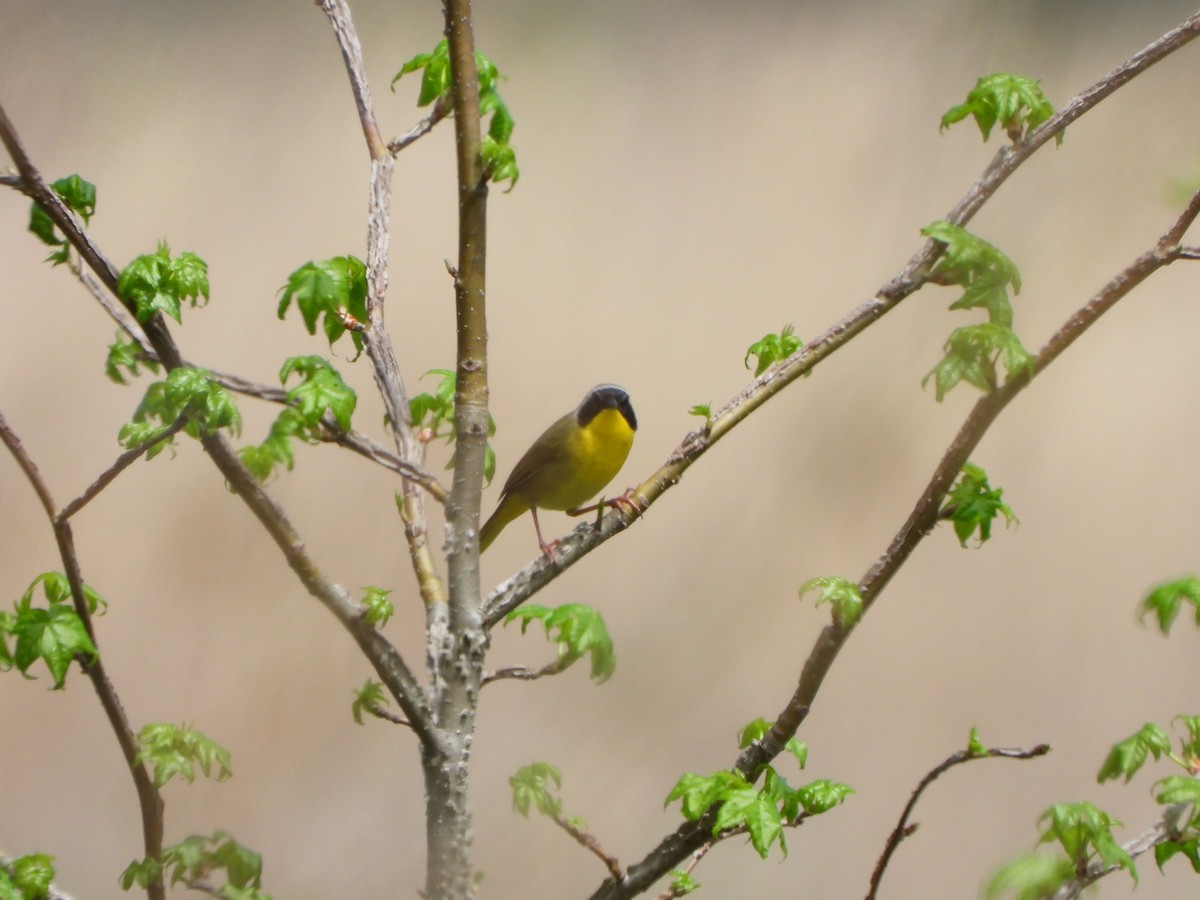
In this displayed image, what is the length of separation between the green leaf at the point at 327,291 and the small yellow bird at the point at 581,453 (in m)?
0.46

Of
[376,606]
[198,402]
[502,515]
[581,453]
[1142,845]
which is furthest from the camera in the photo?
[502,515]

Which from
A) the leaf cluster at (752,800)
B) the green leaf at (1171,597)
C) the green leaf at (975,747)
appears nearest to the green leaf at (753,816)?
the leaf cluster at (752,800)

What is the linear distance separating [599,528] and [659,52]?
46.8 inches

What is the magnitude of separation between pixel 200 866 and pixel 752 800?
1.79 feet

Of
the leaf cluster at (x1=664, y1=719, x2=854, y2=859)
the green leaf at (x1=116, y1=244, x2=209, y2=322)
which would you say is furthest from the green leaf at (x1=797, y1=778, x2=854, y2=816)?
the green leaf at (x1=116, y1=244, x2=209, y2=322)

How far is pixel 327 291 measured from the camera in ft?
2.61

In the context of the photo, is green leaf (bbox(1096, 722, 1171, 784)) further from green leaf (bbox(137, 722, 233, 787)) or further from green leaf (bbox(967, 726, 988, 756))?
green leaf (bbox(137, 722, 233, 787))

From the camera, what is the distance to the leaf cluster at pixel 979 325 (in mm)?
813

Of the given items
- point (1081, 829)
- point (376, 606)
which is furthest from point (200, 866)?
point (1081, 829)

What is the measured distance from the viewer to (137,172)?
1.74 metres

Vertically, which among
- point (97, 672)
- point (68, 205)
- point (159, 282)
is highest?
point (68, 205)

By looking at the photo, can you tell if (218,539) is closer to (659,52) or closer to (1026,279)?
(659,52)

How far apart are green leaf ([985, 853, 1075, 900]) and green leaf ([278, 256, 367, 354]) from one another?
76cm

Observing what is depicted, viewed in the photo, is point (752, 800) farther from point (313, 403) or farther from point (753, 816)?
point (313, 403)
